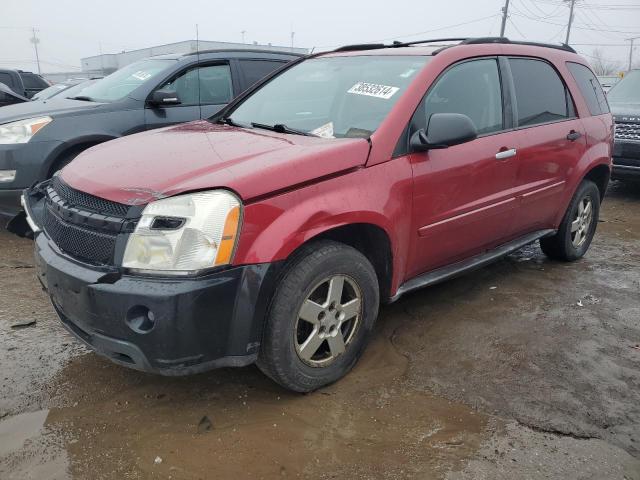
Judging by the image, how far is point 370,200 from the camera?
8.89 feet

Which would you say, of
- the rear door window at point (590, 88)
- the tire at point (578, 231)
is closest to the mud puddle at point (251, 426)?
the tire at point (578, 231)

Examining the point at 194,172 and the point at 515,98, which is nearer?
the point at 194,172

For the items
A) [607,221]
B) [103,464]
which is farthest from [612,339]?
[607,221]

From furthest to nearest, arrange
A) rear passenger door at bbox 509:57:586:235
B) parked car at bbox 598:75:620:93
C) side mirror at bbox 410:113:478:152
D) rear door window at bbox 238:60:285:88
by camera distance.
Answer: parked car at bbox 598:75:620:93 → rear door window at bbox 238:60:285:88 → rear passenger door at bbox 509:57:586:235 → side mirror at bbox 410:113:478:152

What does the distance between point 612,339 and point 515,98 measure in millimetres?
1711

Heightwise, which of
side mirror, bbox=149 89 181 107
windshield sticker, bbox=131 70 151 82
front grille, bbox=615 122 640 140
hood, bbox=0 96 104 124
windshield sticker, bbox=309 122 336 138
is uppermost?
windshield sticker, bbox=131 70 151 82

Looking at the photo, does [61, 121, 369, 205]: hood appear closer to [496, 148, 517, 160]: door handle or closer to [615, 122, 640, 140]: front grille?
[496, 148, 517, 160]: door handle

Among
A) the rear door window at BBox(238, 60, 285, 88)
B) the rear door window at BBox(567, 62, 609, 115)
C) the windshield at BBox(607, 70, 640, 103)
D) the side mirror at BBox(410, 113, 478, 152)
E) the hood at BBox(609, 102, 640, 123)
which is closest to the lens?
the side mirror at BBox(410, 113, 478, 152)

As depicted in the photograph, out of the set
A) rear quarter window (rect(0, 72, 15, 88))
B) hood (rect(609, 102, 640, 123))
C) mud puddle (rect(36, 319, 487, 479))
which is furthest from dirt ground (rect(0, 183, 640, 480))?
rear quarter window (rect(0, 72, 15, 88))

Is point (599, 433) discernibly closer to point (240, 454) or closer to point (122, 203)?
point (240, 454)

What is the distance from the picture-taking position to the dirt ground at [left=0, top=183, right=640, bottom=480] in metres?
2.24

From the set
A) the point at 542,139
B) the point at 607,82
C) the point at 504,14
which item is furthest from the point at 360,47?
the point at 504,14

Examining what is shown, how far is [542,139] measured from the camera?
12.6 feet

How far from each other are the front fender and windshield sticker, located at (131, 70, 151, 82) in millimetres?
3548
